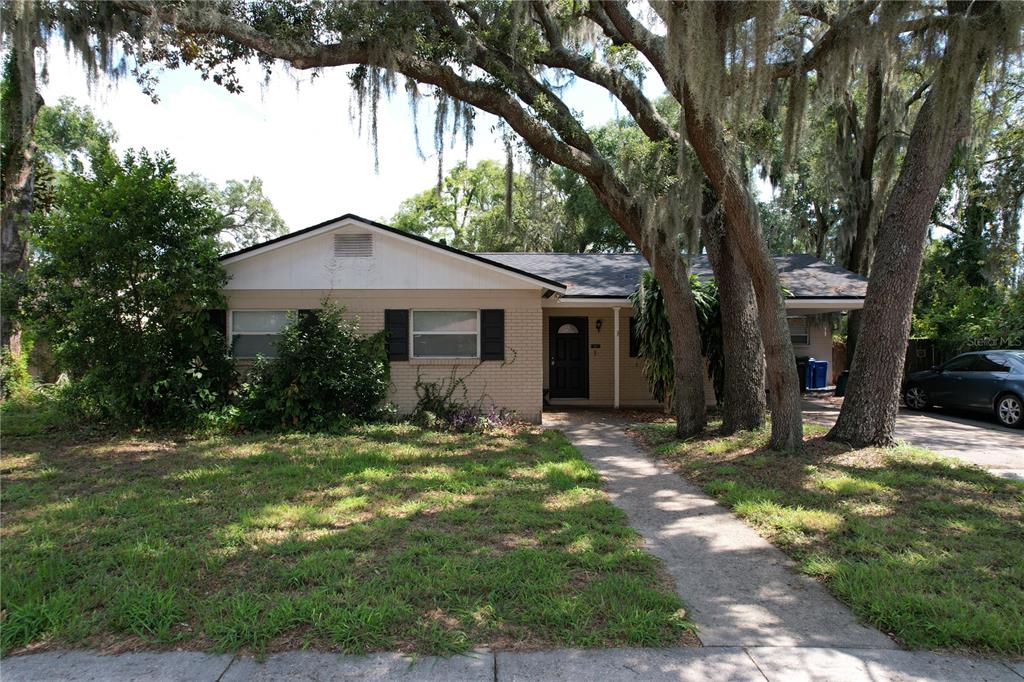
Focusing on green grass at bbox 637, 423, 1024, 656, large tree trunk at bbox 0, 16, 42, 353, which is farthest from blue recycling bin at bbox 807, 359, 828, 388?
large tree trunk at bbox 0, 16, 42, 353

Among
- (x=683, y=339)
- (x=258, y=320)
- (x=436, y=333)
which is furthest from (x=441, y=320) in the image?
(x=683, y=339)

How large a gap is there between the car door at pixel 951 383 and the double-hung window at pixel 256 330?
530 inches

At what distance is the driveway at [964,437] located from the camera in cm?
795

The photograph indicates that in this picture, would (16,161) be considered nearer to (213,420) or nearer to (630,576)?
(213,420)

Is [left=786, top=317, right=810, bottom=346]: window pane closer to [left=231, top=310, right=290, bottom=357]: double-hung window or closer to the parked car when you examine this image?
the parked car

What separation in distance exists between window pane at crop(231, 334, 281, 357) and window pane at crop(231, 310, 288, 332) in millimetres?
134

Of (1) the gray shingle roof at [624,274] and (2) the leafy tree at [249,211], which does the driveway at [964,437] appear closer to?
(1) the gray shingle roof at [624,274]

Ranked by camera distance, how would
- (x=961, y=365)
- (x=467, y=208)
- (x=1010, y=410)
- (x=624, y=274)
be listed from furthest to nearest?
(x=467, y=208)
(x=624, y=274)
(x=961, y=365)
(x=1010, y=410)

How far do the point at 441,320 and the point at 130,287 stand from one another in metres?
5.16

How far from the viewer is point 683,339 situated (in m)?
9.49

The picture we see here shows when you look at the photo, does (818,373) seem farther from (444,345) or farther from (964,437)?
(444,345)

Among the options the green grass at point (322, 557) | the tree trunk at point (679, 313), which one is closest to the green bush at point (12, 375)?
the green grass at point (322, 557)

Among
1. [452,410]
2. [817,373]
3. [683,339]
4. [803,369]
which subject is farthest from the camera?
[817,373]

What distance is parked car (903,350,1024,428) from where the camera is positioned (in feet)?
35.9
